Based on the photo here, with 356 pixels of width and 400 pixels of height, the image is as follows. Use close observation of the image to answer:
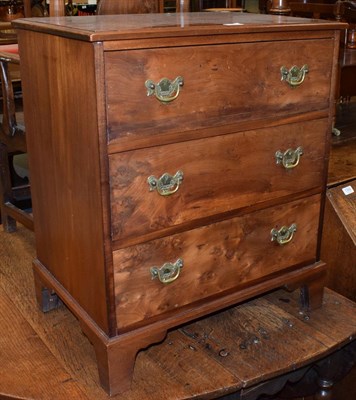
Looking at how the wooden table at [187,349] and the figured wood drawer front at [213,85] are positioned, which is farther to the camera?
the wooden table at [187,349]

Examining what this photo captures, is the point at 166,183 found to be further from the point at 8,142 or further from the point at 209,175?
the point at 8,142

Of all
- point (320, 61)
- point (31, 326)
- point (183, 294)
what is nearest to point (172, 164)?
point (183, 294)

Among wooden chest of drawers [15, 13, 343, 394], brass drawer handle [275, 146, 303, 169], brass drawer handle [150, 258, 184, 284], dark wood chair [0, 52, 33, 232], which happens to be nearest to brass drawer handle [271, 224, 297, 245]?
wooden chest of drawers [15, 13, 343, 394]

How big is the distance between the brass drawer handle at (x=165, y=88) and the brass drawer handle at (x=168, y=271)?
1.09 feet

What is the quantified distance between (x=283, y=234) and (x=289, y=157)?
18 centimetres

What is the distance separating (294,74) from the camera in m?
1.23

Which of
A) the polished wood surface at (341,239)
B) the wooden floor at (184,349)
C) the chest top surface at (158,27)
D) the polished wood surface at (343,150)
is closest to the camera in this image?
the chest top surface at (158,27)

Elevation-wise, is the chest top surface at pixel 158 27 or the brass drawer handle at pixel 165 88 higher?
the chest top surface at pixel 158 27

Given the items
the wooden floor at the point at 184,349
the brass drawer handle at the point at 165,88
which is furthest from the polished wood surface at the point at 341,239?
the brass drawer handle at the point at 165,88

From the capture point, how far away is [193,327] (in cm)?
141

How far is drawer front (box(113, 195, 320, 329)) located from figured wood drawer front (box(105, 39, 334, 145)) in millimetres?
231

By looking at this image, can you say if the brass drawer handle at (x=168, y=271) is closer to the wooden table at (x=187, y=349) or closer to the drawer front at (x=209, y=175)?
the drawer front at (x=209, y=175)

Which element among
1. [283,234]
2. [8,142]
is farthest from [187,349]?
[8,142]

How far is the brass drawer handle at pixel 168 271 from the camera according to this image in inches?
45.6
